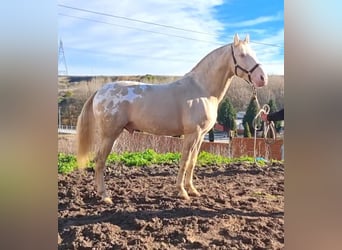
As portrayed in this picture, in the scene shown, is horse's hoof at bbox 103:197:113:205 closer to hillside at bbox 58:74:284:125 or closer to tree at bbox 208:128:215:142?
hillside at bbox 58:74:284:125

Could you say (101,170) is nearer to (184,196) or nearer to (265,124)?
(184,196)

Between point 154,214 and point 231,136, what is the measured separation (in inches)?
20.0

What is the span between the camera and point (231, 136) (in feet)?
5.75

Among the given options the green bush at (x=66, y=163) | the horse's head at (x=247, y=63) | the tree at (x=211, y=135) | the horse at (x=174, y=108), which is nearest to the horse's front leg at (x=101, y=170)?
the horse at (x=174, y=108)

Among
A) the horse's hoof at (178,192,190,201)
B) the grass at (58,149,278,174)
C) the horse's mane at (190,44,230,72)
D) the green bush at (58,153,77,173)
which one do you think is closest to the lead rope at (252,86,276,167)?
the grass at (58,149,278,174)

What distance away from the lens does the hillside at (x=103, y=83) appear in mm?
1630

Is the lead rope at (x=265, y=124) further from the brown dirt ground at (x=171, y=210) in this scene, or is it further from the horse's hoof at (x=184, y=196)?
the horse's hoof at (x=184, y=196)

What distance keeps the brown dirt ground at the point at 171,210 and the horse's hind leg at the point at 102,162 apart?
0.10ft

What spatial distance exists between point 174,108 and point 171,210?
0.48 m
